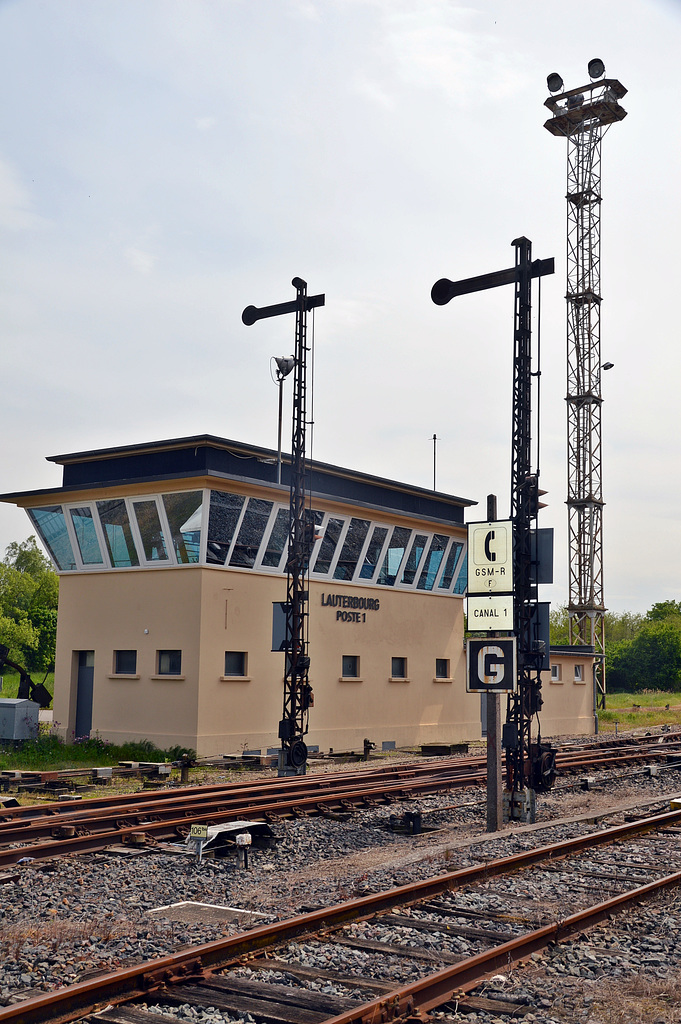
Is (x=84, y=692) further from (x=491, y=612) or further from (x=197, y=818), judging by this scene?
(x=491, y=612)

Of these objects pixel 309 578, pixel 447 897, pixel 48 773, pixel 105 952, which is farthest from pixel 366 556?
pixel 105 952

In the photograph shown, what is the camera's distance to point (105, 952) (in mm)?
7508

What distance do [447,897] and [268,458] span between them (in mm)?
17475

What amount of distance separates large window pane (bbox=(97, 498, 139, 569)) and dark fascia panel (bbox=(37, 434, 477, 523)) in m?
0.71

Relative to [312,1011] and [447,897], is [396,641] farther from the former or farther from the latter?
[312,1011]

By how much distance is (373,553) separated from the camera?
2969cm

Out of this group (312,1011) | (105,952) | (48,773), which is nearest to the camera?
(312,1011)

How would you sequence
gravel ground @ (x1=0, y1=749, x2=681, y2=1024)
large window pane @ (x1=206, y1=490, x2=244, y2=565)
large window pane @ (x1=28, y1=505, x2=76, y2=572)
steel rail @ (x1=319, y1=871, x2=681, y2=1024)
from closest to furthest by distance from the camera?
steel rail @ (x1=319, y1=871, x2=681, y2=1024) → gravel ground @ (x1=0, y1=749, x2=681, y2=1024) → large window pane @ (x1=206, y1=490, x2=244, y2=565) → large window pane @ (x1=28, y1=505, x2=76, y2=572)

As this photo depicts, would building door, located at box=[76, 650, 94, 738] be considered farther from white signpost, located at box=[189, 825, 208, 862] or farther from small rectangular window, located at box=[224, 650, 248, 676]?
white signpost, located at box=[189, 825, 208, 862]

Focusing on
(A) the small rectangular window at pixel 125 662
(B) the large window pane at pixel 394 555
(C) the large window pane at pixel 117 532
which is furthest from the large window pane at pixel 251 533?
(B) the large window pane at pixel 394 555

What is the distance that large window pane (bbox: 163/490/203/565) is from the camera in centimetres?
2445

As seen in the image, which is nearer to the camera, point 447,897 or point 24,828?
point 447,897

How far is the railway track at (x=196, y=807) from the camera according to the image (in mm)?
12328

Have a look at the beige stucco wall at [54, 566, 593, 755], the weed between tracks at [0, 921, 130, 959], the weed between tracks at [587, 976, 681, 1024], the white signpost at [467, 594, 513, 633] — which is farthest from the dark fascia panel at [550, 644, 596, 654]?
the weed between tracks at [587, 976, 681, 1024]
